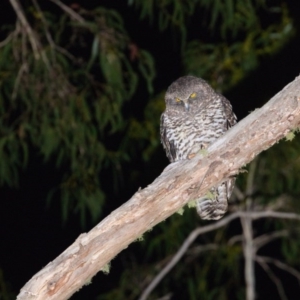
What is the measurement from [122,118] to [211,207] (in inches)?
95.1

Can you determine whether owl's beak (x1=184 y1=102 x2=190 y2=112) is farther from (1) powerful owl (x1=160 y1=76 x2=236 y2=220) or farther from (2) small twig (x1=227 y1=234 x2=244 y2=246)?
(2) small twig (x1=227 y1=234 x2=244 y2=246)

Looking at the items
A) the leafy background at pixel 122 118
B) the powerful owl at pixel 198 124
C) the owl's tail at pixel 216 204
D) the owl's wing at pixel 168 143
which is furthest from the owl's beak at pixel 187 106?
the leafy background at pixel 122 118

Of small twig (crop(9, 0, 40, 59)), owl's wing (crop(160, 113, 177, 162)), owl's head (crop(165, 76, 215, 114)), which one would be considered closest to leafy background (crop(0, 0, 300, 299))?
small twig (crop(9, 0, 40, 59))

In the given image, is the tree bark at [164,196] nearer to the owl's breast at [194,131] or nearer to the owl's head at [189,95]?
the owl's breast at [194,131]

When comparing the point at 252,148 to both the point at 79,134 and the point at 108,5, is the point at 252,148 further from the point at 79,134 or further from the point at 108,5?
the point at 108,5

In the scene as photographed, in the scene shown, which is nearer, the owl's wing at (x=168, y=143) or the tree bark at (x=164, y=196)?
the tree bark at (x=164, y=196)

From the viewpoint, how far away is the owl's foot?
448 cm

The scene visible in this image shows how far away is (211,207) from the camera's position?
4504 millimetres

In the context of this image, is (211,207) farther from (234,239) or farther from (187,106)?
(234,239)

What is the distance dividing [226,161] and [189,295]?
14.9 ft

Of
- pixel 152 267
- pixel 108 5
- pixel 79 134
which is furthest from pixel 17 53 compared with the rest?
pixel 152 267

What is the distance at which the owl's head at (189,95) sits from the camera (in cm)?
458

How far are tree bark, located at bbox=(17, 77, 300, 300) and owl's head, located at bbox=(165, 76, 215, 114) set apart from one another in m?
1.27

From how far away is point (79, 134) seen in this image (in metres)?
6.17
